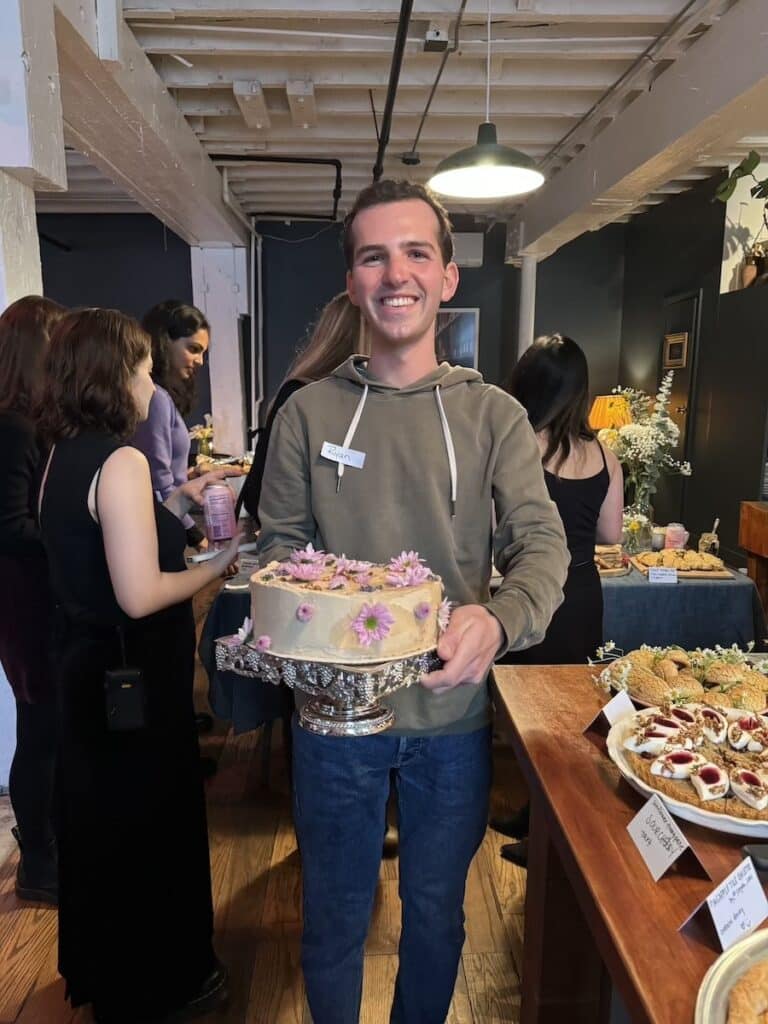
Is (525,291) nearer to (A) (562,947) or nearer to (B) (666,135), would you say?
(B) (666,135)

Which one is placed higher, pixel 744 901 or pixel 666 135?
pixel 666 135

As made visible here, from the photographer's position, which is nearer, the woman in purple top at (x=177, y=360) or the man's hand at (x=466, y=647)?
the man's hand at (x=466, y=647)

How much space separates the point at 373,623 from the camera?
0.88 m

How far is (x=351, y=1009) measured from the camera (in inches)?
50.1

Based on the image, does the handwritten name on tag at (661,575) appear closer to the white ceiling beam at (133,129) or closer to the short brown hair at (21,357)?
the short brown hair at (21,357)

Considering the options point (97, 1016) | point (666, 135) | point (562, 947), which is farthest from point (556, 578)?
point (666, 135)

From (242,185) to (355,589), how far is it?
19.0 feet

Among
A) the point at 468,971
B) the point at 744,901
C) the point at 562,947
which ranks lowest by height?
the point at 468,971

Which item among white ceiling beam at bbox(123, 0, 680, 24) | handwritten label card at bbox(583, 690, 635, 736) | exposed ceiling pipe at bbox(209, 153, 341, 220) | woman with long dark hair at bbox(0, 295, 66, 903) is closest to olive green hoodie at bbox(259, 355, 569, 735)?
handwritten label card at bbox(583, 690, 635, 736)

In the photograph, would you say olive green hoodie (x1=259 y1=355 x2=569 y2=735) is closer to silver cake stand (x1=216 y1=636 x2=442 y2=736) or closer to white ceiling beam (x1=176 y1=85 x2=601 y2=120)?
silver cake stand (x1=216 y1=636 x2=442 y2=736)

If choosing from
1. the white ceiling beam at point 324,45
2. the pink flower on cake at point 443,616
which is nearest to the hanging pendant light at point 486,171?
the white ceiling beam at point 324,45

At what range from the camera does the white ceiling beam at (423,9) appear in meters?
2.96

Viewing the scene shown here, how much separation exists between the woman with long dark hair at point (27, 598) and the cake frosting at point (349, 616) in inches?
41.9

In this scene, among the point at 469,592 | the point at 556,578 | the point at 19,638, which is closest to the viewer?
the point at 556,578
